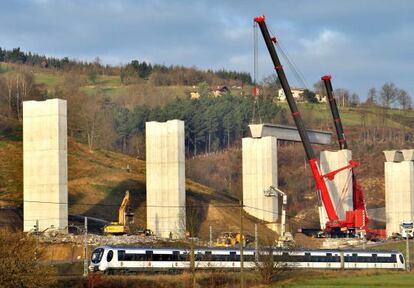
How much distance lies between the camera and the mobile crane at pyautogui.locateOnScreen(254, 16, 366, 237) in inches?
4213

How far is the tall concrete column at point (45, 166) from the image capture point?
83.4m

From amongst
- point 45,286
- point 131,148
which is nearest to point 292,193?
point 131,148

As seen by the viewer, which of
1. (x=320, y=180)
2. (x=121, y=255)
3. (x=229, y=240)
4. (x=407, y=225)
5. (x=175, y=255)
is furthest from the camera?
(x=407, y=225)

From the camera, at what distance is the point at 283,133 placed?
11838cm

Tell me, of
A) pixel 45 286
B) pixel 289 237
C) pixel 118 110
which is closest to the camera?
pixel 45 286

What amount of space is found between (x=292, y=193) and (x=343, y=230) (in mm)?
58079

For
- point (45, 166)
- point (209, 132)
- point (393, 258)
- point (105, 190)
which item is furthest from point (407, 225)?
point (209, 132)

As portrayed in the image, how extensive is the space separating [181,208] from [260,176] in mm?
19630

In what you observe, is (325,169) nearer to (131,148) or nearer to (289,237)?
(289,237)

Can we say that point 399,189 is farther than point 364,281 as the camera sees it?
Yes

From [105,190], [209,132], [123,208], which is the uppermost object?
[209,132]

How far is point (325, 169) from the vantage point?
120875 millimetres

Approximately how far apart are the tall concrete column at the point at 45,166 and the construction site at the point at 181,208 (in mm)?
90

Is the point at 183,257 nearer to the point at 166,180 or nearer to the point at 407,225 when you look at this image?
the point at 166,180
